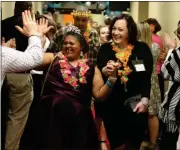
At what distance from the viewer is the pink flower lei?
2.64 m

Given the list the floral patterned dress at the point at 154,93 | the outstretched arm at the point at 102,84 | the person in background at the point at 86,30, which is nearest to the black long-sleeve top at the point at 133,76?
the outstretched arm at the point at 102,84

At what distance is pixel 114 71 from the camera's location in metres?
2.65

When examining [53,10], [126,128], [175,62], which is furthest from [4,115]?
[53,10]

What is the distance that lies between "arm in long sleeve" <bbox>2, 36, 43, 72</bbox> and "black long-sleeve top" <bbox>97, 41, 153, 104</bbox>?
1.07 m

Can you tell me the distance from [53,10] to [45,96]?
8.54 meters

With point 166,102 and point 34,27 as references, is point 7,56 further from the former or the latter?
point 166,102

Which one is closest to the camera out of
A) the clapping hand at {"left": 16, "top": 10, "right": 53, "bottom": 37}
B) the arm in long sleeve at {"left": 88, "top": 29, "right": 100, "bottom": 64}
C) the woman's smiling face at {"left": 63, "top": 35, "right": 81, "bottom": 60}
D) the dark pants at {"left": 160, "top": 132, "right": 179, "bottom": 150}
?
the clapping hand at {"left": 16, "top": 10, "right": 53, "bottom": 37}

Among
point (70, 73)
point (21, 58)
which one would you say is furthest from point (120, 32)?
point (21, 58)

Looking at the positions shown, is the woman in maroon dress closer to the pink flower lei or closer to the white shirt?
the pink flower lei

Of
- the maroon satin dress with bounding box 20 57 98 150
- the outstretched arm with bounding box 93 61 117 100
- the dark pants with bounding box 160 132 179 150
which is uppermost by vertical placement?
the outstretched arm with bounding box 93 61 117 100

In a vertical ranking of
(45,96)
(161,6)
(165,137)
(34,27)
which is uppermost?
(161,6)

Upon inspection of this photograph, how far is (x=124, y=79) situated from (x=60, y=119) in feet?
2.16

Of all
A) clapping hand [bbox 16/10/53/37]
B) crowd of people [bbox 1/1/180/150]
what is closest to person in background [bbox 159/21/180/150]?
crowd of people [bbox 1/1/180/150]

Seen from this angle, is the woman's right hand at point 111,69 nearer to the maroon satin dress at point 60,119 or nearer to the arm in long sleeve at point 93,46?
the maroon satin dress at point 60,119
